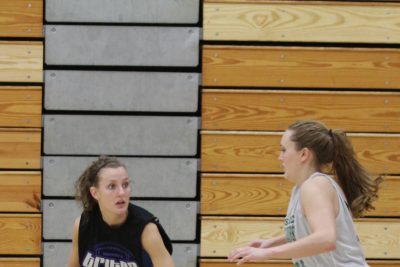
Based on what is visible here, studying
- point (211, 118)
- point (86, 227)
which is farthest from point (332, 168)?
point (211, 118)

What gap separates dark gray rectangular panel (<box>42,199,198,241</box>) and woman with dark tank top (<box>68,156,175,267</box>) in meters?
1.66

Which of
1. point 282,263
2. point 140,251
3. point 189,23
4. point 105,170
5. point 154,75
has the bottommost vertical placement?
point 282,263

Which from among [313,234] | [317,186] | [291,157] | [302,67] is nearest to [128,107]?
[302,67]

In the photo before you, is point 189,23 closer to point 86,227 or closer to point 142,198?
point 142,198

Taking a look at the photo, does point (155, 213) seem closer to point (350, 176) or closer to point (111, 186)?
point (111, 186)

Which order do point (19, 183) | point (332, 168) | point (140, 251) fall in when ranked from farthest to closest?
1. point (19, 183)
2. point (140, 251)
3. point (332, 168)

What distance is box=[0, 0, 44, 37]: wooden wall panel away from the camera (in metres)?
5.37

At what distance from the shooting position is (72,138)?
214 inches

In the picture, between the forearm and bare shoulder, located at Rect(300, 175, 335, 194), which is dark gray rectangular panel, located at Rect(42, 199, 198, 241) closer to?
bare shoulder, located at Rect(300, 175, 335, 194)

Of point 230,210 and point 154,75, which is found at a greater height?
point 154,75

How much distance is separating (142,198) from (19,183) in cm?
90

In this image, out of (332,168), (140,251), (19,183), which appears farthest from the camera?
(19,183)

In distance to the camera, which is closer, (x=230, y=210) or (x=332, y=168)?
(x=332, y=168)

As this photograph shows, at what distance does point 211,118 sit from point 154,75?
524 mm
